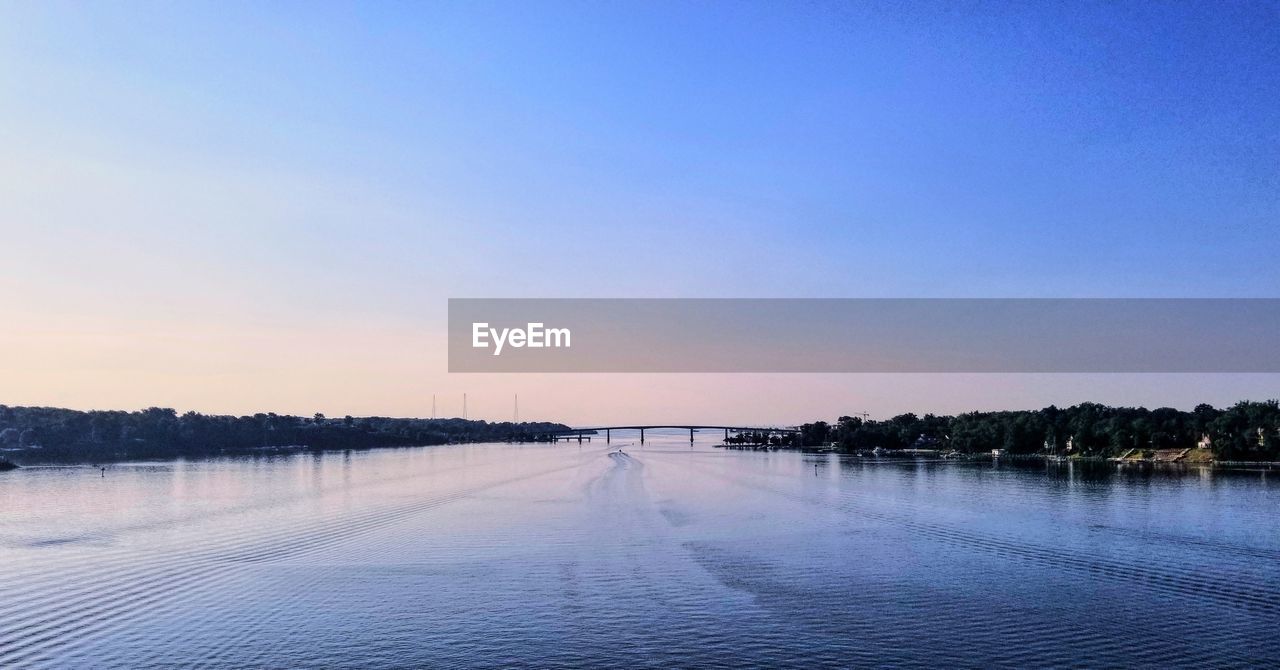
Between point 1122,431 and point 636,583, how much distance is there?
135251 mm

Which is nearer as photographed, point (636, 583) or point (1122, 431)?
point (636, 583)

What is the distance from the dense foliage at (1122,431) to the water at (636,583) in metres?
74.4

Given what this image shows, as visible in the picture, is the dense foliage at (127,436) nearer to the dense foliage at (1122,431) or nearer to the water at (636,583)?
the water at (636,583)

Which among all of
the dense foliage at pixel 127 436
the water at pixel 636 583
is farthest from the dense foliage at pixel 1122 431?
the dense foliage at pixel 127 436

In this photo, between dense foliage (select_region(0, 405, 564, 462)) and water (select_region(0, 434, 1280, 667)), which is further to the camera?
dense foliage (select_region(0, 405, 564, 462))

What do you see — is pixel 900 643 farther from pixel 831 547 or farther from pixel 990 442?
pixel 990 442

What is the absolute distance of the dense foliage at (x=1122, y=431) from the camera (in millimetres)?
120312

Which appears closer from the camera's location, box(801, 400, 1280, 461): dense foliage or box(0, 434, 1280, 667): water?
box(0, 434, 1280, 667): water

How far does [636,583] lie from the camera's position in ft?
93.8

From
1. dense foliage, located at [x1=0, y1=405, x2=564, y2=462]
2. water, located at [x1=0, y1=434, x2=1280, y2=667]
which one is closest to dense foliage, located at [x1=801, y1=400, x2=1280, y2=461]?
water, located at [x1=0, y1=434, x2=1280, y2=667]

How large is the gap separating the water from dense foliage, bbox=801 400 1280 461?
74351mm

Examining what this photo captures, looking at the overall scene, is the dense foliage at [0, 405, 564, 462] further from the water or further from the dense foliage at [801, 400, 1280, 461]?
the dense foliage at [801, 400, 1280, 461]

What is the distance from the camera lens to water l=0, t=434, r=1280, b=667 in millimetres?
20625

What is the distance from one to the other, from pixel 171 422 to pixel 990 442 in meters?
161
